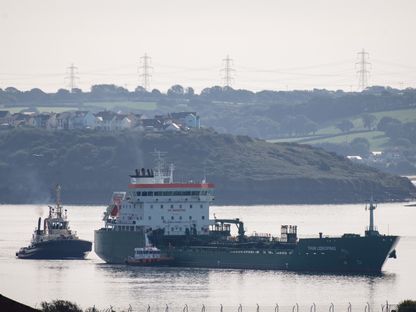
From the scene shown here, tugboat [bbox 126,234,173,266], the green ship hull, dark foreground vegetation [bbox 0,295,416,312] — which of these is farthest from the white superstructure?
dark foreground vegetation [bbox 0,295,416,312]

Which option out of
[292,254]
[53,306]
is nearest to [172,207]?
[292,254]

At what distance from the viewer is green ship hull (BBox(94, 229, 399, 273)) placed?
9544cm

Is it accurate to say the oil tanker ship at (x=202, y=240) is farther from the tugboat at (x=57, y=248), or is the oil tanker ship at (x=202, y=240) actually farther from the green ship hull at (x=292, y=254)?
the tugboat at (x=57, y=248)

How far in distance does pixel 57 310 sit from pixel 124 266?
1778 inches

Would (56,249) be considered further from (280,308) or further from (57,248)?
(280,308)

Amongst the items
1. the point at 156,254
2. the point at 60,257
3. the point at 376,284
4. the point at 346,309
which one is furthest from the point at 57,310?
the point at 60,257

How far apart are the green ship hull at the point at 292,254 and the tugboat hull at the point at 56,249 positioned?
6404mm

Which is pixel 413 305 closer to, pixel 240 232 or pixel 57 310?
pixel 57 310

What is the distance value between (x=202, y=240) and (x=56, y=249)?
12.6m

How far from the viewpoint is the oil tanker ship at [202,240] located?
95.7m

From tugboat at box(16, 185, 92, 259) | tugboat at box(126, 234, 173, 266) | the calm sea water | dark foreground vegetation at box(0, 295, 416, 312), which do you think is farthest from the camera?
tugboat at box(16, 185, 92, 259)

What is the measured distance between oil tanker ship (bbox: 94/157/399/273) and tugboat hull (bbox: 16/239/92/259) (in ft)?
8.43

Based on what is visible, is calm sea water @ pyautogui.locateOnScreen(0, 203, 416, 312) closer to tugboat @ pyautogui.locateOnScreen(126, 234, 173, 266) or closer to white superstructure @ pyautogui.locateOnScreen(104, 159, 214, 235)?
tugboat @ pyautogui.locateOnScreen(126, 234, 173, 266)

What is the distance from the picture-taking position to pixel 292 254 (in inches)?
3819
